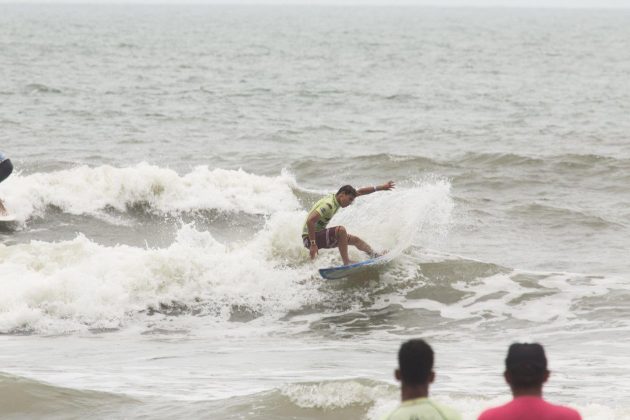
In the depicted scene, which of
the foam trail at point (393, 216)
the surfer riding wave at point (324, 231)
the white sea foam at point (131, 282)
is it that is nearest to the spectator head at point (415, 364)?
the white sea foam at point (131, 282)

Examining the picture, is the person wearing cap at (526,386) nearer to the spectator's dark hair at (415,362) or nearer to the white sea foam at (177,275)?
the spectator's dark hair at (415,362)

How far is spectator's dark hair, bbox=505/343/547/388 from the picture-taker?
14.6 feet

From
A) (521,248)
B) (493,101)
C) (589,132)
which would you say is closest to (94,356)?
(521,248)

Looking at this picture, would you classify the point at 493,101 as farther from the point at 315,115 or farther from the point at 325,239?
the point at 325,239

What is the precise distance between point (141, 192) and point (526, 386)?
600 inches

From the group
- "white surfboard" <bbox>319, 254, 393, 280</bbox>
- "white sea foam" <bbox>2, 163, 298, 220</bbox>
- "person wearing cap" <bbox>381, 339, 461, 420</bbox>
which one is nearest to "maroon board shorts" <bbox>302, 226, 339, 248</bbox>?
"white surfboard" <bbox>319, 254, 393, 280</bbox>

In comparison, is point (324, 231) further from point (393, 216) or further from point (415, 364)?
point (415, 364)

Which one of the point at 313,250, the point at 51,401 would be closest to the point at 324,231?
the point at 313,250

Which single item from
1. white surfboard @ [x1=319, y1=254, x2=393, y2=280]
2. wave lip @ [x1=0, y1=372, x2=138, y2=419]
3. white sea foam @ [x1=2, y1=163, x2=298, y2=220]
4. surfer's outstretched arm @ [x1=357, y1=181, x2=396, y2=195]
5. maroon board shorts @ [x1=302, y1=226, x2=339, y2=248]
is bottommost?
wave lip @ [x1=0, y1=372, x2=138, y2=419]

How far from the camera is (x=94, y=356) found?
1054 centimetres

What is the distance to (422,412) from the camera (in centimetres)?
448

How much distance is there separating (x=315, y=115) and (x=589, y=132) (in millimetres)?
8585

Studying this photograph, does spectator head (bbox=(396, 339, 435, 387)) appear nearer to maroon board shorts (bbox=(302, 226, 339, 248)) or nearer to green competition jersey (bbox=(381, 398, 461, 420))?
green competition jersey (bbox=(381, 398, 461, 420))

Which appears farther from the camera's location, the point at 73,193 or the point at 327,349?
the point at 73,193
